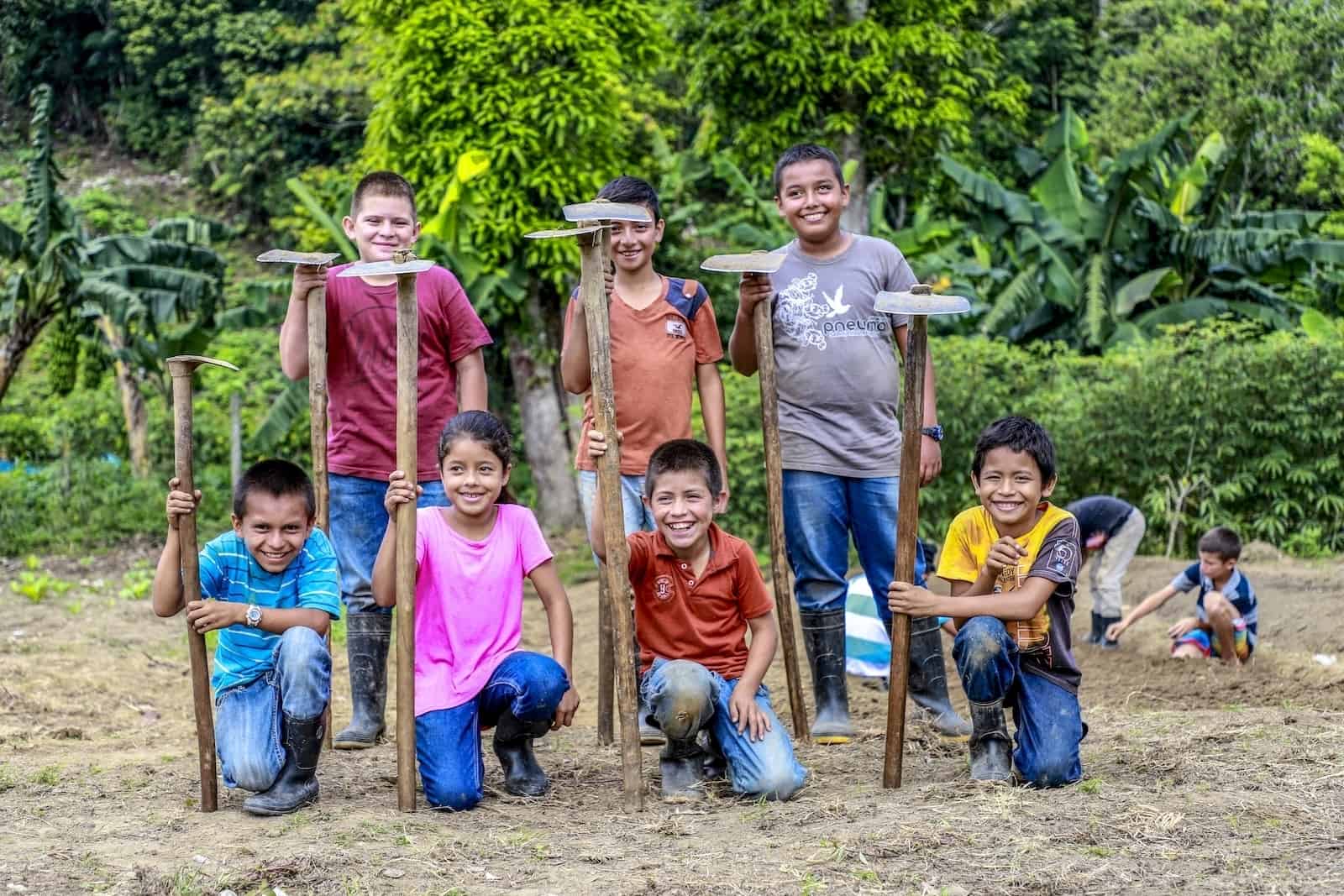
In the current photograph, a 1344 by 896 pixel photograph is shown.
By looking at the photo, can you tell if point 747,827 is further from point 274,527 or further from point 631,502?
point 274,527

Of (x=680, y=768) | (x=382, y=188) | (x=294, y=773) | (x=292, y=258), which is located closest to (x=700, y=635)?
(x=680, y=768)

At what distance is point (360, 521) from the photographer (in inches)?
180

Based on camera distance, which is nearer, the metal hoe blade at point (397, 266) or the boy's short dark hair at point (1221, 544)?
the metal hoe blade at point (397, 266)

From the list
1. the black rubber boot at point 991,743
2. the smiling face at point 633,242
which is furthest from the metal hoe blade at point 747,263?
the black rubber boot at point 991,743

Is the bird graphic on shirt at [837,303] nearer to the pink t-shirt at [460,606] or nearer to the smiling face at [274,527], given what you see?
the pink t-shirt at [460,606]

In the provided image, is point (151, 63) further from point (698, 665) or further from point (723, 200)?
point (698, 665)

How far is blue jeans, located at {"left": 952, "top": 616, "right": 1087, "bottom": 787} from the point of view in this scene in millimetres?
3770

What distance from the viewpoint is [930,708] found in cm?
463

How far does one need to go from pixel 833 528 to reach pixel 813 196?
1074mm

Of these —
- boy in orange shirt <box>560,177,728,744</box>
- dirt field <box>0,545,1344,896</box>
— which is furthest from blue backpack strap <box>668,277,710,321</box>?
dirt field <box>0,545,1344,896</box>

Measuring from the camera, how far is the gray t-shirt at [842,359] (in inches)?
177

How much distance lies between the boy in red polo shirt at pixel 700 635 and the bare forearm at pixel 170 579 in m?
1.11

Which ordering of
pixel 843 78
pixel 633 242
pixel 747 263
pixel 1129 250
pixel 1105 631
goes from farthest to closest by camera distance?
pixel 843 78 → pixel 1129 250 → pixel 1105 631 → pixel 633 242 → pixel 747 263

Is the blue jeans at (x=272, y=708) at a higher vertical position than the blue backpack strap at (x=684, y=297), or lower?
lower
